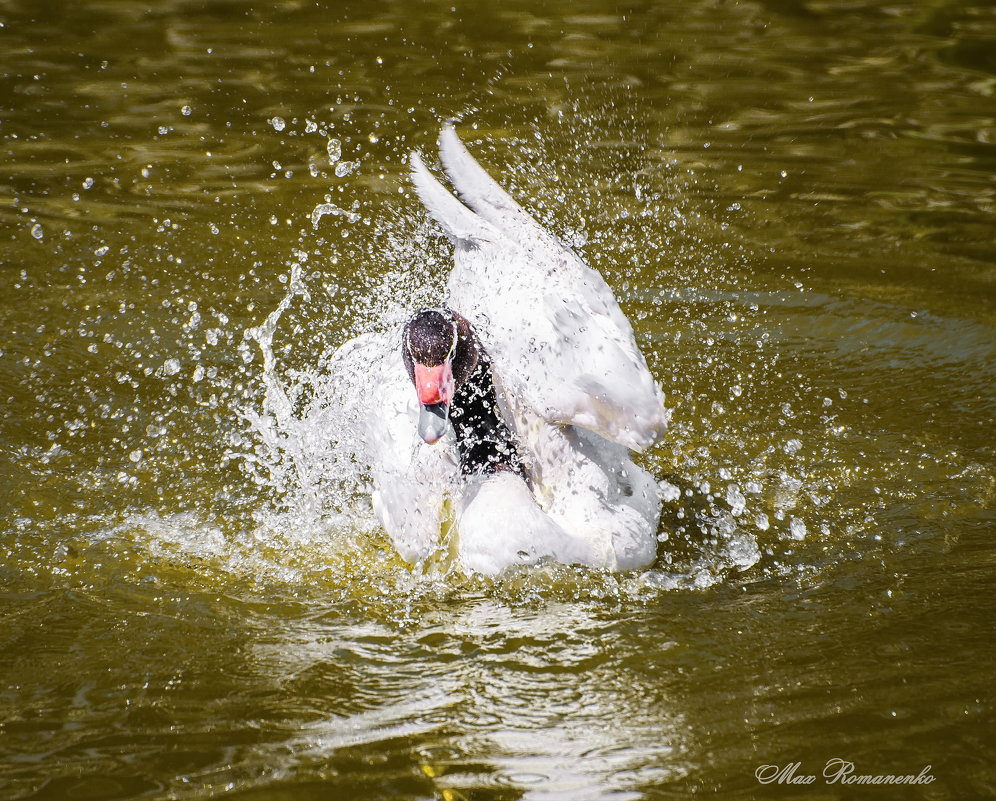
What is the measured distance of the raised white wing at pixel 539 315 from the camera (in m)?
4.73

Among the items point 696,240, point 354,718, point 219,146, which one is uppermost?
point 219,146

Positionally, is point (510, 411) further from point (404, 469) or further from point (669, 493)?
point (669, 493)

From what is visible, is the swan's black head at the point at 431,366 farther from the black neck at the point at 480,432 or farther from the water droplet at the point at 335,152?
the water droplet at the point at 335,152

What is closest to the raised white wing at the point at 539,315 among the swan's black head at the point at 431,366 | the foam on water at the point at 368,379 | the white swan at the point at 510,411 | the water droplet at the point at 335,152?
the white swan at the point at 510,411

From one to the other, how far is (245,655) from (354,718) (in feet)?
1.98

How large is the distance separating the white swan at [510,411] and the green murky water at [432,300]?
26 centimetres

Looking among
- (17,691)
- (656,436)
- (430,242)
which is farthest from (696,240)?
(17,691)

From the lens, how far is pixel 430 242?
7.53 m

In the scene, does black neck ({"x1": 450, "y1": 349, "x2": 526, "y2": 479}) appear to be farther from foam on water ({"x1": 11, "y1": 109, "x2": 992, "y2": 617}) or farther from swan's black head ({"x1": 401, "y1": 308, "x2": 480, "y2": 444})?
foam on water ({"x1": 11, "y1": 109, "x2": 992, "y2": 617})

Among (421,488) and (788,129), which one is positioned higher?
(788,129)

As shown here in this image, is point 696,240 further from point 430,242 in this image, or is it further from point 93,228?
point 93,228

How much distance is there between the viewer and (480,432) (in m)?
5.02

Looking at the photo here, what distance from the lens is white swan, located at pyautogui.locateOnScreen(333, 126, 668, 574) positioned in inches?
184

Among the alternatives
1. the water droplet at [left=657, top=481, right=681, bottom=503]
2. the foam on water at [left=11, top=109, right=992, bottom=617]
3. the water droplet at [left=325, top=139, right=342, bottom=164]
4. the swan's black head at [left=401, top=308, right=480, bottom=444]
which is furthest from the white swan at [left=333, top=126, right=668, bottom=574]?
the water droplet at [left=325, top=139, right=342, bottom=164]
